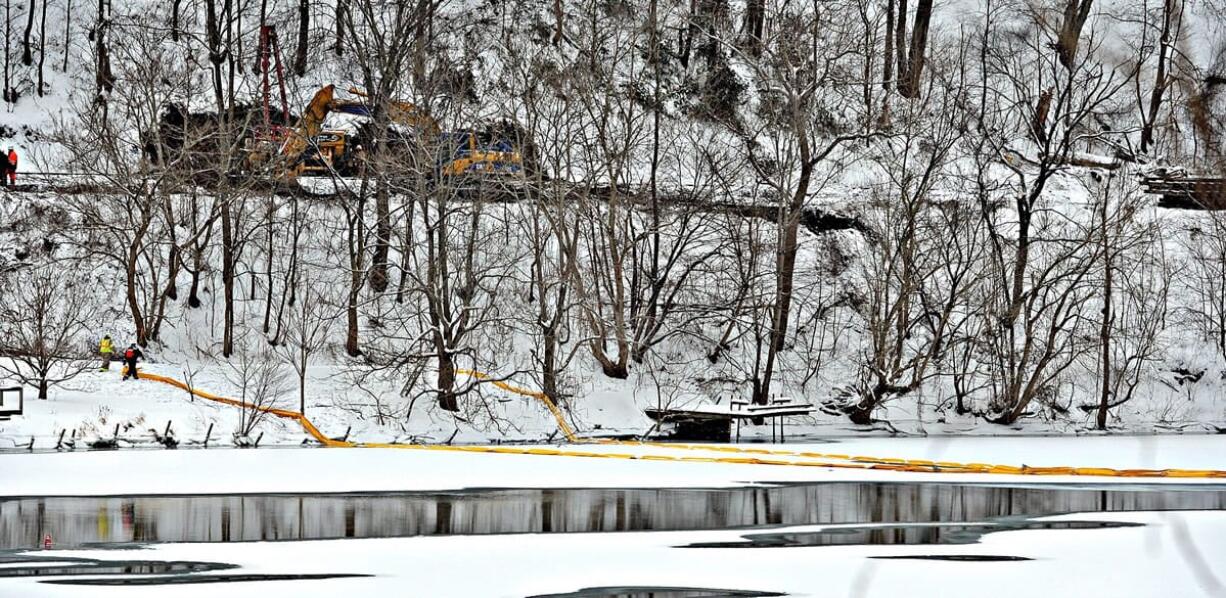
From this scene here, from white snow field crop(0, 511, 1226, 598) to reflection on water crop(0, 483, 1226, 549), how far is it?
0.90m

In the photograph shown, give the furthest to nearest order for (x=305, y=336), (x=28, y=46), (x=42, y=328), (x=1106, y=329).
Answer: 1. (x=28, y=46)
2. (x=1106, y=329)
3. (x=305, y=336)
4. (x=42, y=328)

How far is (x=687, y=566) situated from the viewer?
13453mm

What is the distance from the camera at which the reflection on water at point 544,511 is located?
15633 mm

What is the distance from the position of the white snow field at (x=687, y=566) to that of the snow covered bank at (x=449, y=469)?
5.82 metres

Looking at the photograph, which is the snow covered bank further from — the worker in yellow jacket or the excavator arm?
the excavator arm

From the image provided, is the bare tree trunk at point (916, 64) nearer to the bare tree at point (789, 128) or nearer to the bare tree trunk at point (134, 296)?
the bare tree at point (789, 128)

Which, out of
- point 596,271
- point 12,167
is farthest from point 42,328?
Result: point 596,271

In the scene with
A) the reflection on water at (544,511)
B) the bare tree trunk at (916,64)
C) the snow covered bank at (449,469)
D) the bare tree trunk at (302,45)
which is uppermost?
the bare tree trunk at (302,45)

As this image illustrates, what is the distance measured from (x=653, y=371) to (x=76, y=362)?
46.7ft

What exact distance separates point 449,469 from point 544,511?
238 inches

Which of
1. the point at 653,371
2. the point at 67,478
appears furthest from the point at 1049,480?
the point at 67,478

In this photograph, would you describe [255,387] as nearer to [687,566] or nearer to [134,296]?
[134,296]

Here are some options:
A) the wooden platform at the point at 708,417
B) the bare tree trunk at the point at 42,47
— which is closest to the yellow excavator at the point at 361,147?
the wooden platform at the point at 708,417

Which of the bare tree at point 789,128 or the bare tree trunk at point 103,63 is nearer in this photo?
the bare tree at point 789,128
